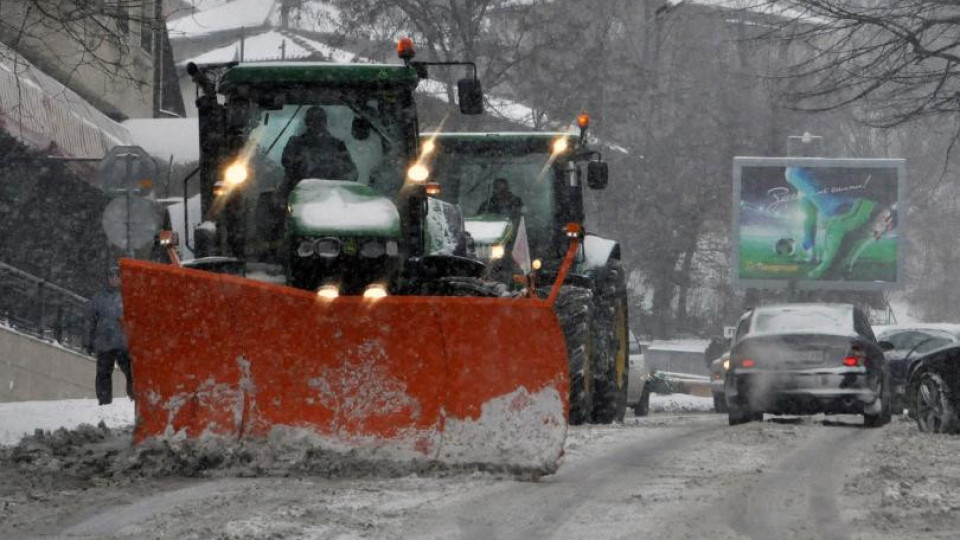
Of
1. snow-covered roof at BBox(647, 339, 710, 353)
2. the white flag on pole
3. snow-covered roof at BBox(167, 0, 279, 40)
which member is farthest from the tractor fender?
snow-covered roof at BBox(167, 0, 279, 40)

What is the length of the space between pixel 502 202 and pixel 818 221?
24.4 meters

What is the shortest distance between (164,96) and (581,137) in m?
21.8

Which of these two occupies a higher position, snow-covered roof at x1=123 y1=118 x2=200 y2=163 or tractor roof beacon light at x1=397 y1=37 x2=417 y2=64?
snow-covered roof at x1=123 y1=118 x2=200 y2=163

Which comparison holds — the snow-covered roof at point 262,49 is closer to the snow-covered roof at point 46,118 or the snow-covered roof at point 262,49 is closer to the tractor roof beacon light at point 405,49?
the snow-covered roof at point 46,118

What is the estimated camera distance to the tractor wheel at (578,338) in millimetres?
13477

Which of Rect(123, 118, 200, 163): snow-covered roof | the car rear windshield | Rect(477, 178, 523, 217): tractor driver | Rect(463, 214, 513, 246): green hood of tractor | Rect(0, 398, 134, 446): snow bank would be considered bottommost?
Rect(0, 398, 134, 446): snow bank

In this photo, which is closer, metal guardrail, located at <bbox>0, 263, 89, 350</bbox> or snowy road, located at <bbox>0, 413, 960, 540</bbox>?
snowy road, located at <bbox>0, 413, 960, 540</bbox>

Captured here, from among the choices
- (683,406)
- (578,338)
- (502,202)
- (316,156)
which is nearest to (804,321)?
(502,202)

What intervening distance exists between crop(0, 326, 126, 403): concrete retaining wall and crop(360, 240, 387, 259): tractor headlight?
42.7 feet

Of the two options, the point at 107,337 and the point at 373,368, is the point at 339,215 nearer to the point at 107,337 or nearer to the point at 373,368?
the point at 373,368

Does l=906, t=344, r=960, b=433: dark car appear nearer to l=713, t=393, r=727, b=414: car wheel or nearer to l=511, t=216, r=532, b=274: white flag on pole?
l=511, t=216, r=532, b=274: white flag on pole

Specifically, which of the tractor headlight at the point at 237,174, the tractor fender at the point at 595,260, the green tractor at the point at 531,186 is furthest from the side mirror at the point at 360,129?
the tractor fender at the point at 595,260

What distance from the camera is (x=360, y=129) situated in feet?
35.0

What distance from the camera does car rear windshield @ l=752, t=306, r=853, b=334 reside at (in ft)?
54.5
